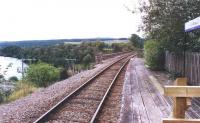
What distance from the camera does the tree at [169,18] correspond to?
755 inches

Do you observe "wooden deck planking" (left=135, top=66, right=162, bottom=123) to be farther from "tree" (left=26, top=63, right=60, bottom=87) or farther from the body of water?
"tree" (left=26, top=63, right=60, bottom=87)

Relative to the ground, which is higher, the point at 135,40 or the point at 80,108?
the point at 135,40

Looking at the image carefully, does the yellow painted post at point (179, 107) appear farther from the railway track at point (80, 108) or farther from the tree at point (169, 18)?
the tree at point (169, 18)

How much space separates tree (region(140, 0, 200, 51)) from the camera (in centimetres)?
1918

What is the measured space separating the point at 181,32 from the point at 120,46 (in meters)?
81.5

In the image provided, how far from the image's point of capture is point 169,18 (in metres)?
19.9

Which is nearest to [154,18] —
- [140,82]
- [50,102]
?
[140,82]

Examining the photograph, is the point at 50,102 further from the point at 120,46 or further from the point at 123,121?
the point at 120,46

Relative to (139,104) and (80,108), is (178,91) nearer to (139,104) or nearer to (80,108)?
(139,104)

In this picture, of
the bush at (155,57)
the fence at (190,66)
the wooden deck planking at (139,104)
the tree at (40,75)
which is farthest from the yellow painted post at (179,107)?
the tree at (40,75)

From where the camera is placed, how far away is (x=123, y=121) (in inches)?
400

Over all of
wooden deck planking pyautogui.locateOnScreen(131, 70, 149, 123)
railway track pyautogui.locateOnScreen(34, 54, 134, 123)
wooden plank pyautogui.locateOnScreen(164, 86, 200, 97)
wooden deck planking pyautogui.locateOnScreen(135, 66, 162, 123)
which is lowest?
railway track pyautogui.locateOnScreen(34, 54, 134, 123)

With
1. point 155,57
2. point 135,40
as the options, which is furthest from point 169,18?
point 135,40

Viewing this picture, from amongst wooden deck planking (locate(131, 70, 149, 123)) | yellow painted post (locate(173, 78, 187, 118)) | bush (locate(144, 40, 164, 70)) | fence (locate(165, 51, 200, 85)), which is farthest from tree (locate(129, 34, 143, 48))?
yellow painted post (locate(173, 78, 187, 118))
